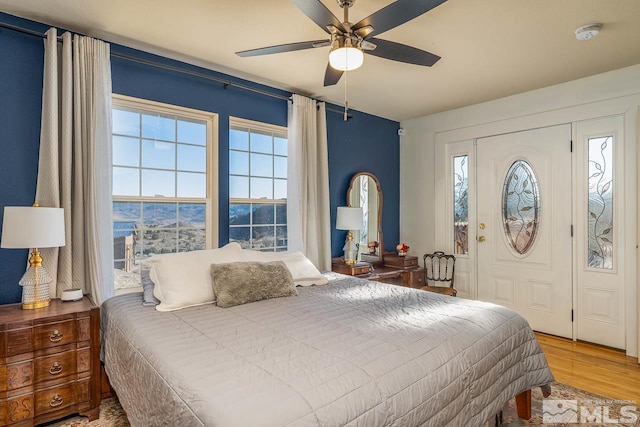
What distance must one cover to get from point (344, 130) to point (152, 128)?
224 cm

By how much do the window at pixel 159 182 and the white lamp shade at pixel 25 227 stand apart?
2.35ft

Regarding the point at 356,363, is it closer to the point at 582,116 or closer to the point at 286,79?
the point at 286,79

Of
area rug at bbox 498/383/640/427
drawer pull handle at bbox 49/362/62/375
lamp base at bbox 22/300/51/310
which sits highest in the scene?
lamp base at bbox 22/300/51/310

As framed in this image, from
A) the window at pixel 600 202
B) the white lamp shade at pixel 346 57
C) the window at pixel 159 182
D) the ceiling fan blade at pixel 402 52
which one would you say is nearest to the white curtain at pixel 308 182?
the window at pixel 159 182

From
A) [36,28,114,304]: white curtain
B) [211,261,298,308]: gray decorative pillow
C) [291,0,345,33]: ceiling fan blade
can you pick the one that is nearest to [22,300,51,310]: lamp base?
[36,28,114,304]: white curtain

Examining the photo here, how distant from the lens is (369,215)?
4598 mm

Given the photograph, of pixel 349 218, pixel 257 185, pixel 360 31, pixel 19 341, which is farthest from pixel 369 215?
pixel 19 341

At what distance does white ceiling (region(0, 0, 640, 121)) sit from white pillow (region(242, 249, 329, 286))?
166cm

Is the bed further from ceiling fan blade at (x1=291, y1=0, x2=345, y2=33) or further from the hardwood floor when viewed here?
ceiling fan blade at (x1=291, y1=0, x2=345, y2=33)

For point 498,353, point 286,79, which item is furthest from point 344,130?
point 498,353

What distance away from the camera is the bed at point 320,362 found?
3.88 feet

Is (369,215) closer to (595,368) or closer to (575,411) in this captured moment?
(595,368)

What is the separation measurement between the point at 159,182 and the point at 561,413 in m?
3.41

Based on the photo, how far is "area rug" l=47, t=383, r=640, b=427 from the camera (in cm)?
215
